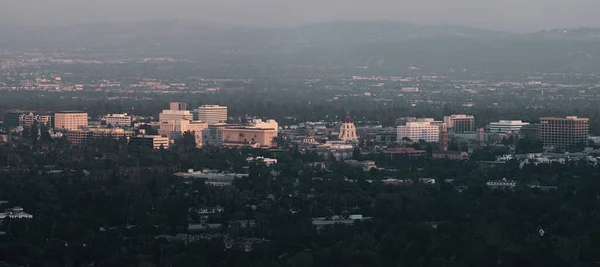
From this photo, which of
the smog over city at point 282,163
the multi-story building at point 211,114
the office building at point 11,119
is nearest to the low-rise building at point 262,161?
the smog over city at point 282,163

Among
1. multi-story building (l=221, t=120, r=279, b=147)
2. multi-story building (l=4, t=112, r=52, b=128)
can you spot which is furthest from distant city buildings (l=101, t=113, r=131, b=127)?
multi-story building (l=221, t=120, r=279, b=147)

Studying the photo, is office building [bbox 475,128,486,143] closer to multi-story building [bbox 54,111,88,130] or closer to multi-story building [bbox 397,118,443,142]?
multi-story building [bbox 397,118,443,142]

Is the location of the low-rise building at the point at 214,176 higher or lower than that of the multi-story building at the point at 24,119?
lower

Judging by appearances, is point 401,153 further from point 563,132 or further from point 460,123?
point 460,123

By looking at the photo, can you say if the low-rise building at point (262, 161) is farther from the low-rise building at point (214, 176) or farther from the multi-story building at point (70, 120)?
the multi-story building at point (70, 120)

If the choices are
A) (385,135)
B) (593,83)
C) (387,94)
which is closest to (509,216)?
(385,135)

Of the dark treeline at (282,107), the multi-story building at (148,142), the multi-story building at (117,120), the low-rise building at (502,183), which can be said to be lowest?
the low-rise building at (502,183)

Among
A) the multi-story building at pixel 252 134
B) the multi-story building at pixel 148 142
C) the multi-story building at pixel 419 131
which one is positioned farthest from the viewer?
the multi-story building at pixel 419 131
